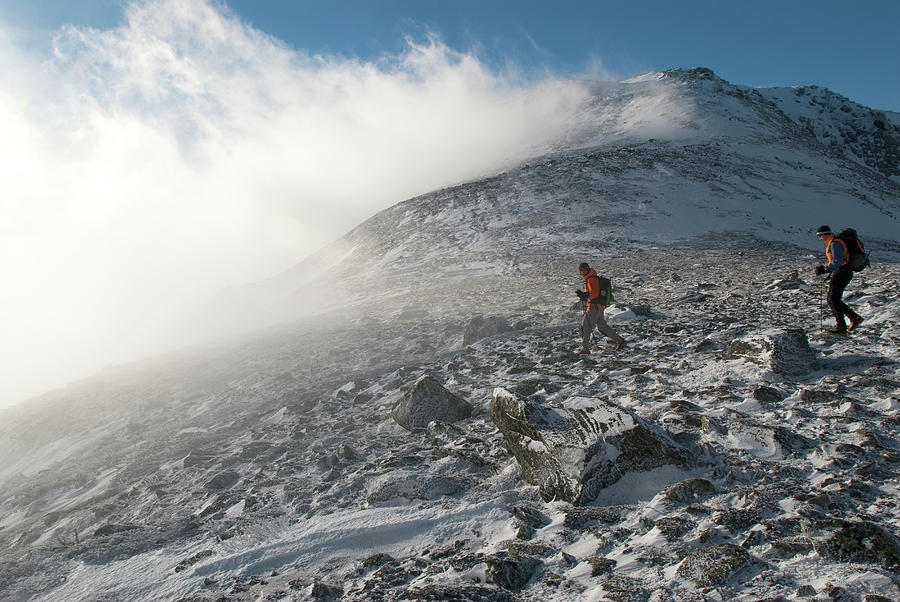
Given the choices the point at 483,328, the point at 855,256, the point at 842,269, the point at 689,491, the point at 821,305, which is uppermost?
the point at 855,256

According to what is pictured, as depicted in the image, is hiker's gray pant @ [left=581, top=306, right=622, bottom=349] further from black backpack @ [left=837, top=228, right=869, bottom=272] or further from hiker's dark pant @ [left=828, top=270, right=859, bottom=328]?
black backpack @ [left=837, top=228, right=869, bottom=272]

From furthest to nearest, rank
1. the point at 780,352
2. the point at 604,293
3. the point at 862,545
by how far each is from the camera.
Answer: the point at 604,293 → the point at 780,352 → the point at 862,545

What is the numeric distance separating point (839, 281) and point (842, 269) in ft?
0.82

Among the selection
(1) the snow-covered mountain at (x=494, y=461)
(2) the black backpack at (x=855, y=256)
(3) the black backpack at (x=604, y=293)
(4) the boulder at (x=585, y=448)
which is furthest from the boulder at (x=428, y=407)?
(2) the black backpack at (x=855, y=256)

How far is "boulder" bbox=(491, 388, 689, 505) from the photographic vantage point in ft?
16.4

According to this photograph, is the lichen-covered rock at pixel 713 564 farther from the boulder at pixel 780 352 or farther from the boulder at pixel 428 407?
the boulder at pixel 428 407

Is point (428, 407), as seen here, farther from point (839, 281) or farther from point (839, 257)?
point (839, 257)

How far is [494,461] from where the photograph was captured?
6.14m

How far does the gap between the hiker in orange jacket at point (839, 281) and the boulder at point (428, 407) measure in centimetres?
641

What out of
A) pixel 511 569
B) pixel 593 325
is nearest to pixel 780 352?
pixel 593 325

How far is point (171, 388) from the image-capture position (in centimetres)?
1417

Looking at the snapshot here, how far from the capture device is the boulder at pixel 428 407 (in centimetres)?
772

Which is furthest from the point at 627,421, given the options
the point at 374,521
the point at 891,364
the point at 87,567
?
the point at 87,567

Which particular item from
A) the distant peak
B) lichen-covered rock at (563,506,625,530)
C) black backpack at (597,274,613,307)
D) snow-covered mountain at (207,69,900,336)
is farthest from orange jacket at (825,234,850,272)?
the distant peak
